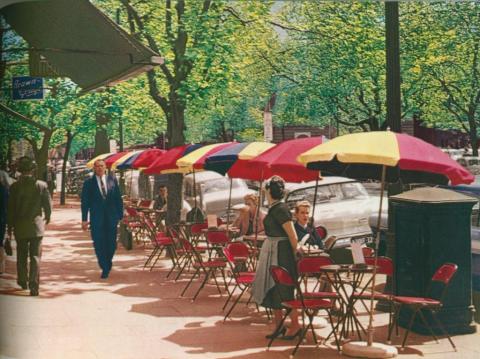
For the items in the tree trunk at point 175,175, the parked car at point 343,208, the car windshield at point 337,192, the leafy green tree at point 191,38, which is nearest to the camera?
the parked car at point 343,208

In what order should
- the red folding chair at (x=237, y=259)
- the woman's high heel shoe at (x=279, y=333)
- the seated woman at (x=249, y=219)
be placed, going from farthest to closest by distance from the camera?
the seated woman at (x=249, y=219) → the red folding chair at (x=237, y=259) → the woman's high heel shoe at (x=279, y=333)

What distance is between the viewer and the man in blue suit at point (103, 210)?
12914 mm

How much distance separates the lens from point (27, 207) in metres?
10.4

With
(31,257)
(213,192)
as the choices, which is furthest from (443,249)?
(213,192)

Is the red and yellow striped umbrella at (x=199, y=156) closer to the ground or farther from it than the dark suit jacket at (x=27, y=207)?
farther from it

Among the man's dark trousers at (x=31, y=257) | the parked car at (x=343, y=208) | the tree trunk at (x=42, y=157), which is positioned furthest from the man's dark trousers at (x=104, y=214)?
the parked car at (x=343, y=208)

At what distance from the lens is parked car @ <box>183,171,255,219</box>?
19109mm

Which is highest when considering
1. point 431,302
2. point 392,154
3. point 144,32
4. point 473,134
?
point 144,32

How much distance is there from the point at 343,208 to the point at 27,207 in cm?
598

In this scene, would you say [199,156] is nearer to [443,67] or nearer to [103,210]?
[103,210]

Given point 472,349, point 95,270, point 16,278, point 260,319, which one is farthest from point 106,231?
point 472,349

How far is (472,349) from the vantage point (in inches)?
325

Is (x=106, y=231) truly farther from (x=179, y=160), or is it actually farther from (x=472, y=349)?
(x=472, y=349)

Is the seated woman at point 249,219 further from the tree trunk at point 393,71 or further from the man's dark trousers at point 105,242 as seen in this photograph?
the tree trunk at point 393,71
